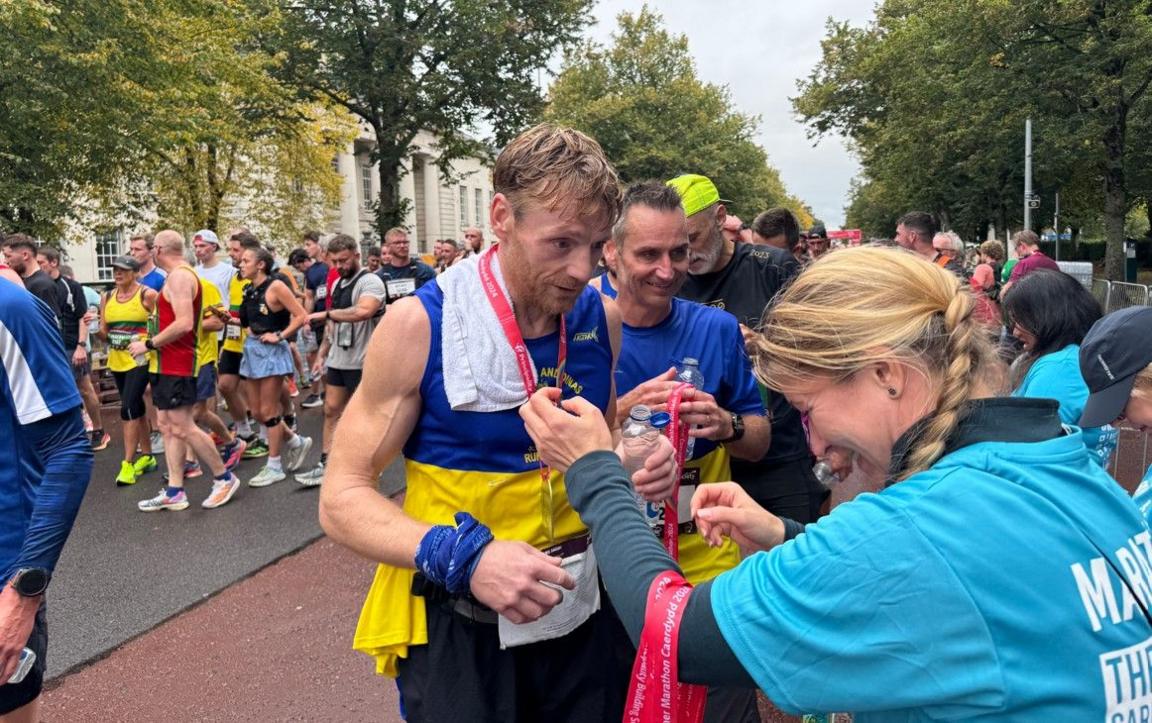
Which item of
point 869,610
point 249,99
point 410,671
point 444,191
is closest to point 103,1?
point 249,99

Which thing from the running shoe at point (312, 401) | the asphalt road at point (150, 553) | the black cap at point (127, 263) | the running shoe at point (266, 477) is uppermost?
the black cap at point (127, 263)

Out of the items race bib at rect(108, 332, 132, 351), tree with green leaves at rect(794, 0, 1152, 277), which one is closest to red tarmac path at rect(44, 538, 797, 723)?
race bib at rect(108, 332, 132, 351)

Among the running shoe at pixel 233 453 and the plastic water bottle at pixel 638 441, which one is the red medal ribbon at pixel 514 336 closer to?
the plastic water bottle at pixel 638 441

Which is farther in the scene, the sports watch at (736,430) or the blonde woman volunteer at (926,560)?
the sports watch at (736,430)

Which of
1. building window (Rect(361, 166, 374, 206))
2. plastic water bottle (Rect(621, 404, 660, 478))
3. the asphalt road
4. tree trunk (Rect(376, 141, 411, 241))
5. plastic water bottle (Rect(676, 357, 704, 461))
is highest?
building window (Rect(361, 166, 374, 206))

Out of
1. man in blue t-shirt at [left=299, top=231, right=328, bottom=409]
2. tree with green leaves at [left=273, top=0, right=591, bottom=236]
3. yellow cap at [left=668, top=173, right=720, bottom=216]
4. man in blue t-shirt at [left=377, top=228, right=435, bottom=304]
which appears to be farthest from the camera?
tree with green leaves at [left=273, top=0, right=591, bottom=236]

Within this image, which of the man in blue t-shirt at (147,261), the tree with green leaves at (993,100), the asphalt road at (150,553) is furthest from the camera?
the tree with green leaves at (993,100)

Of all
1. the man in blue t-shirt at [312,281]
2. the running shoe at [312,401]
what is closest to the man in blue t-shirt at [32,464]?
the man in blue t-shirt at [312,281]

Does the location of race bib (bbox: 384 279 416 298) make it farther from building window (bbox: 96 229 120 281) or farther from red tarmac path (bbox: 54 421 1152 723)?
building window (bbox: 96 229 120 281)

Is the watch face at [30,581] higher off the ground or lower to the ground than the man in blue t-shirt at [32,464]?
lower

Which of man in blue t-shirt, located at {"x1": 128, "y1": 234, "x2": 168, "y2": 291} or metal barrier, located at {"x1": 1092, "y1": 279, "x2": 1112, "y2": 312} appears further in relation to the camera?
metal barrier, located at {"x1": 1092, "y1": 279, "x2": 1112, "y2": 312}

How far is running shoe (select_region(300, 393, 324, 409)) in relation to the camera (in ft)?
39.3

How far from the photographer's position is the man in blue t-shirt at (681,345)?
8.83 ft

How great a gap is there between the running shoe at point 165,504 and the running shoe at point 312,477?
3.29ft
